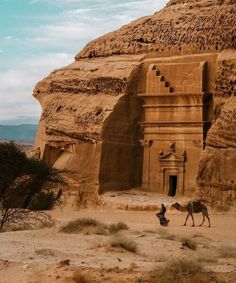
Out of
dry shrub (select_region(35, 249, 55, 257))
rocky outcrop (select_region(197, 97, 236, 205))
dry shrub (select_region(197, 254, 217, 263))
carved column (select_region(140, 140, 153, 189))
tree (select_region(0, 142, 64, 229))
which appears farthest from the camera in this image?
carved column (select_region(140, 140, 153, 189))

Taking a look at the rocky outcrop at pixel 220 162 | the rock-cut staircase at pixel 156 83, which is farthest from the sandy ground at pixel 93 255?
the rock-cut staircase at pixel 156 83

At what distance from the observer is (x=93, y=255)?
1416 cm

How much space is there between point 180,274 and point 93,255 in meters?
3.74

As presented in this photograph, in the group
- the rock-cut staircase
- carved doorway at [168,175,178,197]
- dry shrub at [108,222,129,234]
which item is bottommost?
dry shrub at [108,222,129,234]

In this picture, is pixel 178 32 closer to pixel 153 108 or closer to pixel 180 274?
pixel 153 108

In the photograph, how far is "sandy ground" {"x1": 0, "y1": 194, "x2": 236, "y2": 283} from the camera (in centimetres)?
1123

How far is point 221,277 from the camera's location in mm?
11453

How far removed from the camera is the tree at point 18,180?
79.1ft

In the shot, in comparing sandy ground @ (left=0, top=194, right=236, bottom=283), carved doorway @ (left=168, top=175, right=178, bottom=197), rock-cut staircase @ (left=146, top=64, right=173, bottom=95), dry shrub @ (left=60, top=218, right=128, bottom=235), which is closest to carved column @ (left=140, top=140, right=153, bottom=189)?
carved doorway @ (left=168, top=175, right=178, bottom=197)

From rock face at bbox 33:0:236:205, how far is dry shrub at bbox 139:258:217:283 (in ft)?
66.1

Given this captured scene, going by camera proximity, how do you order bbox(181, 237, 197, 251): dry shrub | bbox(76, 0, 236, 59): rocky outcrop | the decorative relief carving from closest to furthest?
bbox(181, 237, 197, 251): dry shrub
bbox(76, 0, 236, 59): rocky outcrop
the decorative relief carving

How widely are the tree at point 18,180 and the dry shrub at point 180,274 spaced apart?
1128cm

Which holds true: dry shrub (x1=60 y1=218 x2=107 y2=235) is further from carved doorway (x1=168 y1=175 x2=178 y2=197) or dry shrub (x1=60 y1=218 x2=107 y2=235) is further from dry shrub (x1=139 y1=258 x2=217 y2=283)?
carved doorway (x1=168 y1=175 x2=178 y2=197)

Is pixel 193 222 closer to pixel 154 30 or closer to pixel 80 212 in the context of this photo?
pixel 80 212
